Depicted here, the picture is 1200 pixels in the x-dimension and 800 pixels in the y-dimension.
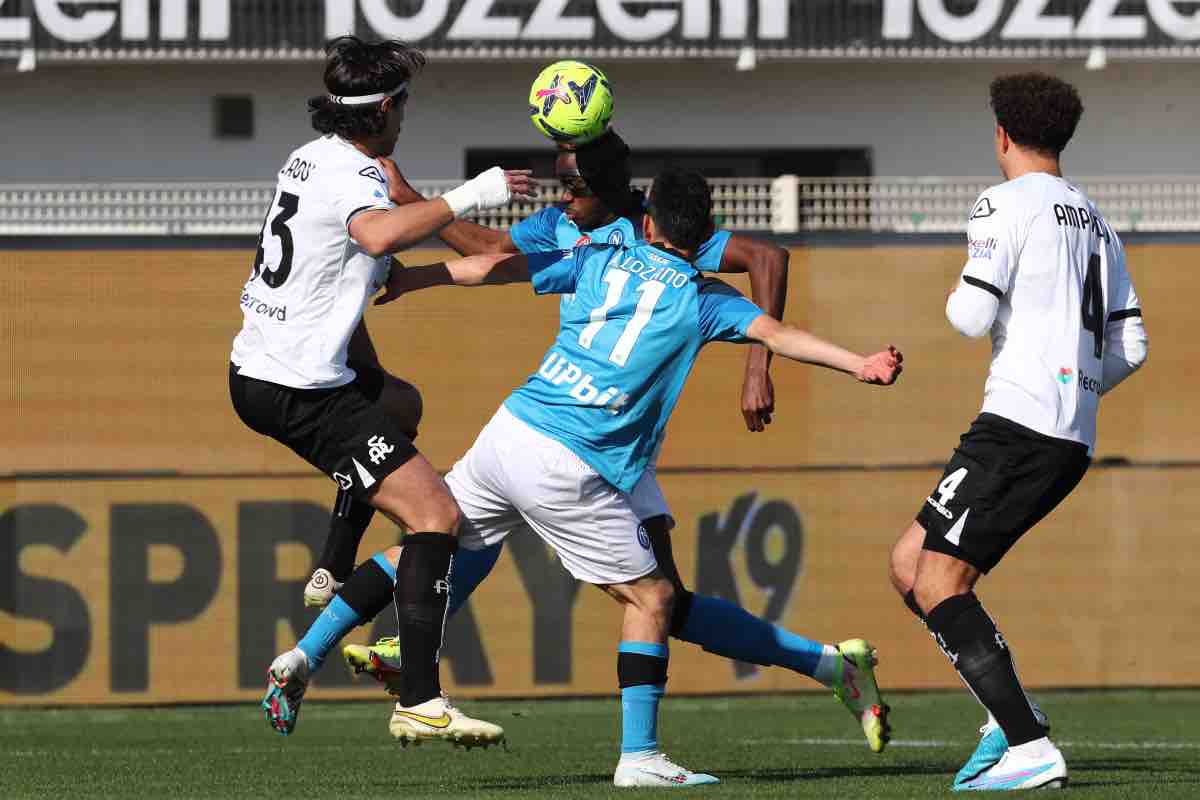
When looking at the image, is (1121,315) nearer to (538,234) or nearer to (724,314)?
(724,314)

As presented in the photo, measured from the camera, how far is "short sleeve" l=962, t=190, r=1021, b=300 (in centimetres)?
644

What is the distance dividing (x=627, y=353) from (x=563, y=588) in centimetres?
818

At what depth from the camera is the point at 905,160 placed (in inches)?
1040

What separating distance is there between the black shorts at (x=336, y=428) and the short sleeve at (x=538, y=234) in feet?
3.29

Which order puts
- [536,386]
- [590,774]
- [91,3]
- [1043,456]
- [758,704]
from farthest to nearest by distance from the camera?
[91,3] < [758,704] < [590,774] < [536,386] < [1043,456]

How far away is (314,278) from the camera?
7.14 meters

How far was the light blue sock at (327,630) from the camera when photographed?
24.6ft

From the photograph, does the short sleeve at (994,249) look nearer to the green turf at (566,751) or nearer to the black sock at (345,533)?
the green turf at (566,751)

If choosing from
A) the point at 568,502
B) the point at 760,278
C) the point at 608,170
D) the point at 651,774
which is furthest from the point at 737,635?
the point at 608,170

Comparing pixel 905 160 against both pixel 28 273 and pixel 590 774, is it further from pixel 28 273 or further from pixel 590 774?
pixel 590 774

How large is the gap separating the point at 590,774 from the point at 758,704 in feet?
23.2

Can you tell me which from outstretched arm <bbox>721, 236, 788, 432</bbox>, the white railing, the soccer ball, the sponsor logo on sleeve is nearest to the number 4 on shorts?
the sponsor logo on sleeve

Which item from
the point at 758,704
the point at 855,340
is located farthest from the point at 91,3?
the point at 758,704

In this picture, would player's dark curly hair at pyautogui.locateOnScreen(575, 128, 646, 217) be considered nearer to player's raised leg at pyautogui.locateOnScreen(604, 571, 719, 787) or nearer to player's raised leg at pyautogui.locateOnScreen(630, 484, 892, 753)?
player's raised leg at pyautogui.locateOnScreen(630, 484, 892, 753)
